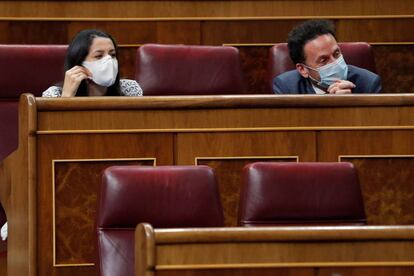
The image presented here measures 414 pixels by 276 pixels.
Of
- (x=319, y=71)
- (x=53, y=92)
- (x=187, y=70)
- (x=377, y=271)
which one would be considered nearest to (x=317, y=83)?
(x=319, y=71)

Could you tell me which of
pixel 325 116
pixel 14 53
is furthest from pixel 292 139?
pixel 14 53

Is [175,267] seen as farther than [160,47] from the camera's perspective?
No

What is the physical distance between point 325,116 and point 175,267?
34 centimetres

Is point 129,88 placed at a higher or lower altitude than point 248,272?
higher

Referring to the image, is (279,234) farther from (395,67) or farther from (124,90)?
(395,67)

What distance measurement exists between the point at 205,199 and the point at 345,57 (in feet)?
1.32

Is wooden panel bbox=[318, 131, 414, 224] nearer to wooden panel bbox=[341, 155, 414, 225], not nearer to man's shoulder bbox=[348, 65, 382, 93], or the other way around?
wooden panel bbox=[341, 155, 414, 225]

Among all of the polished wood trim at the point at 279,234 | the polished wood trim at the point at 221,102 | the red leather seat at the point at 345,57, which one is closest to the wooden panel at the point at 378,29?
the red leather seat at the point at 345,57

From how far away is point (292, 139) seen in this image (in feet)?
3.07

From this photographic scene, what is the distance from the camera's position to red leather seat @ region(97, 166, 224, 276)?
2.53 ft

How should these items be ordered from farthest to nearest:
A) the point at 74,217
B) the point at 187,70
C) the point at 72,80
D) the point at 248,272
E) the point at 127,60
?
the point at 127,60 < the point at 187,70 < the point at 72,80 < the point at 74,217 < the point at 248,272

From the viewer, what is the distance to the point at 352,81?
1.06m

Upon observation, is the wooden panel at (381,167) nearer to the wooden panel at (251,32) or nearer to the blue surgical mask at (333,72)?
the blue surgical mask at (333,72)

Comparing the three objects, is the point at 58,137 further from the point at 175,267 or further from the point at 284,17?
the point at 284,17
